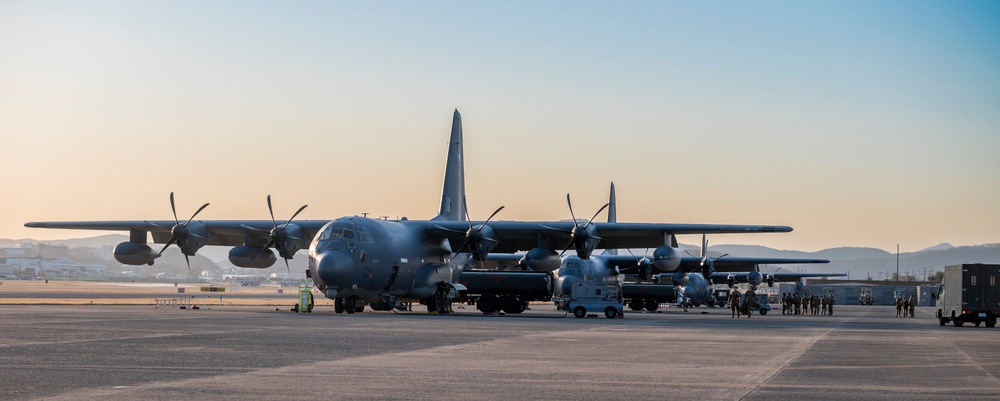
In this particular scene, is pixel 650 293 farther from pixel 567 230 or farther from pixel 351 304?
pixel 351 304

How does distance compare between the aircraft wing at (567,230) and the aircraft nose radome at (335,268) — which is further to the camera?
the aircraft wing at (567,230)

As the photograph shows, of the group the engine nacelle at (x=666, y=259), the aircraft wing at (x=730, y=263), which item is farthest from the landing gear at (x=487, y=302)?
the aircraft wing at (x=730, y=263)

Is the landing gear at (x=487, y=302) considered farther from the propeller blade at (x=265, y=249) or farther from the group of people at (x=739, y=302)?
the group of people at (x=739, y=302)

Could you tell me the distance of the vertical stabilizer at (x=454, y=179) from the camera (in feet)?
186

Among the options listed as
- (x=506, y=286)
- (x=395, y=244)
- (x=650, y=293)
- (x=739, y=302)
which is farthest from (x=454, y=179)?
(x=650, y=293)

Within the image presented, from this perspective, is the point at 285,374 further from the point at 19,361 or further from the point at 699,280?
the point at 699,280

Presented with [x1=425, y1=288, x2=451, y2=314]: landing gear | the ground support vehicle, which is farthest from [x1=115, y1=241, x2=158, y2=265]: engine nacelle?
the ground support vehicle

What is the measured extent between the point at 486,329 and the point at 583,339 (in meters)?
5.37

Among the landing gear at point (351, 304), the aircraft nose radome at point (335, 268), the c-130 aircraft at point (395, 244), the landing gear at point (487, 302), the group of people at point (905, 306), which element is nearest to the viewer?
the aircraft nose radome at point (335, 268)

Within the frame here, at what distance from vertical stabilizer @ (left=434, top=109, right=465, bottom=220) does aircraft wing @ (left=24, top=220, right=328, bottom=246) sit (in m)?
7.27

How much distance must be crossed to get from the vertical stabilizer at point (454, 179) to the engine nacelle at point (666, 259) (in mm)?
12346

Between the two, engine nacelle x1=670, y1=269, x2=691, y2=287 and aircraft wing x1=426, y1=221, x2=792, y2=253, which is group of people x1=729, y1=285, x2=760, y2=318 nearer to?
aircraft wing x1=426, y1=221, x2=792, y2=253

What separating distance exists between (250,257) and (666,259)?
18710mm

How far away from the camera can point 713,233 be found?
49312 millimetres
